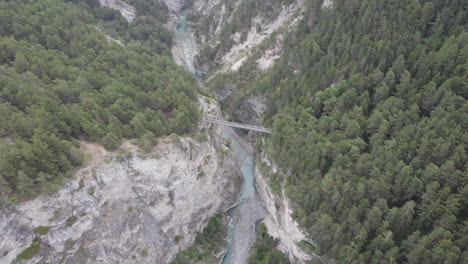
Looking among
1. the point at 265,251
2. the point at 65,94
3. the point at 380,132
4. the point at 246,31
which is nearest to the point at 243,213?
the point at 265,251

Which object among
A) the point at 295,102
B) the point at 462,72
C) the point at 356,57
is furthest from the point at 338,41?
the point at 462,72

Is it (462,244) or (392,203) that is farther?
(392,203)

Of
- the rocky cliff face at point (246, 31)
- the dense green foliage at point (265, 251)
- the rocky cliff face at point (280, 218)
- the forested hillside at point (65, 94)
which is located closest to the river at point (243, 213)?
the dense green foliage at point (265, 251)

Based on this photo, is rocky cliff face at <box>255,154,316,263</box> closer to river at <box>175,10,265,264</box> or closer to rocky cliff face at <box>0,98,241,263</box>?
river at <box>175,10,265,264</box>

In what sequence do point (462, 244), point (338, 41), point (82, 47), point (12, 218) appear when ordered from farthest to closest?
point (338, 41) → point (82, 47) → point (12, 218) → point (462, 244)

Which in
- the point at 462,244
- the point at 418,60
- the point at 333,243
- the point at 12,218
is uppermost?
the point at 418,60

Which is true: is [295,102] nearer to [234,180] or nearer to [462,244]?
[234,180]

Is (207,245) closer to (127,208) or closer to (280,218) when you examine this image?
(280,218)
